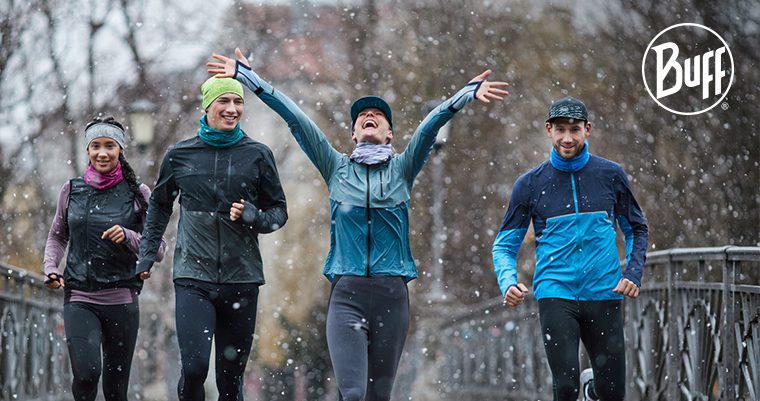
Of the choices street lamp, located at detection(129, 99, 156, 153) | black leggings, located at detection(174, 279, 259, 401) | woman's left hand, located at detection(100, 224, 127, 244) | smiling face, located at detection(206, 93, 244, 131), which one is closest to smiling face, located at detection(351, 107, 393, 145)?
smiling face, located at detection(206, 93, 244, 131)

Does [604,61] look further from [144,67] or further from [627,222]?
[627,222]

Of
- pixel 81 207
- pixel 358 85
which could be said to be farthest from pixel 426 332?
pixel 81 207

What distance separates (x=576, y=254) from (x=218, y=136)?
78.1 inches

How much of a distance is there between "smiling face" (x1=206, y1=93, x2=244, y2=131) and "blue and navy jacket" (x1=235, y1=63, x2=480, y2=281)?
0.49 feet

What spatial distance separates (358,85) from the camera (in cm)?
2761

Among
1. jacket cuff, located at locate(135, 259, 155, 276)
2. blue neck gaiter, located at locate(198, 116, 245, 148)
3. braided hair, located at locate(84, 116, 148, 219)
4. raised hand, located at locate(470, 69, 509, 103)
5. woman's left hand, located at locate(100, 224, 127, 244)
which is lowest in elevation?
jacket cuff, located at locate(135, 259, 155, 276)

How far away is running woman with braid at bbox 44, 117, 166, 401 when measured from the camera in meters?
7.31

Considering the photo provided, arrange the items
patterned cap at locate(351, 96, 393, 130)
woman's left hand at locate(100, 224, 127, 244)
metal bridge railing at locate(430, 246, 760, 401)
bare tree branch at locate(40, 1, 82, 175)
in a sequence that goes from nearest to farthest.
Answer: patterned cap at locate(351, 96, 393, 130) → metal bridge railing at locate(430, 246, 760, 401) → woman's left hand at locate(100, 224, 127, 244) → bare tree branch at locate(40, 1, 82, 175)

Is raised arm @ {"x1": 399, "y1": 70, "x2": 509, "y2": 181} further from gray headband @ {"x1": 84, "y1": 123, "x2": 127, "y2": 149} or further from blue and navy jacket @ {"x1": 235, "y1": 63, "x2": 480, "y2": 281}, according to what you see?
gray headband @ {"x1": 84, "y1": 123, "x2": 127, "y2": 149}

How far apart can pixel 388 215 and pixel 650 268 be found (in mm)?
3666

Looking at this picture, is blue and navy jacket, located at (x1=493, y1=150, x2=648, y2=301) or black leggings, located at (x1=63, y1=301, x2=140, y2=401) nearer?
blue and navy jacket, located at (x1=493, y1=150, x2=648, y2=301)

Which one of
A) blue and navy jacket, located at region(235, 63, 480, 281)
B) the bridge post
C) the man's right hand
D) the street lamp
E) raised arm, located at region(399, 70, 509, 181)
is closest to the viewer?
the man's right hand

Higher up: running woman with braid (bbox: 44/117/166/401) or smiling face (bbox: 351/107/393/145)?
smiling face (bbox: 351/107/393/145)

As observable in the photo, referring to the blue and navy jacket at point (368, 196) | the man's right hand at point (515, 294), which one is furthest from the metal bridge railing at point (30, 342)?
the man's right hand at point (515, 294)
